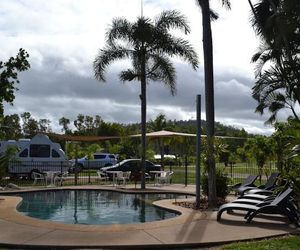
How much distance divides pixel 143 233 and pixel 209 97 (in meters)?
6.20

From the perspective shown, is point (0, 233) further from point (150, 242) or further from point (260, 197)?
point (260, 197)

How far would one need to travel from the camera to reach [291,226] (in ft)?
35.3

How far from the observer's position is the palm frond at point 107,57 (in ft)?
77.3

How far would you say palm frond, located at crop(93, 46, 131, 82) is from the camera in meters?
23.6

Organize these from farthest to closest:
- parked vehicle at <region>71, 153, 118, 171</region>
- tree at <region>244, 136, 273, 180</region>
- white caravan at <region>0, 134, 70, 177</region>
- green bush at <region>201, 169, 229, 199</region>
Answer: parked vehicle at <region>71, 153, 118, 171</region> → white caravan at <region>0, 134, 70, 177</region> → tree at <region>244, 136, 273, 180</region> → green bush at <region>201, 169, 229, 199</region>

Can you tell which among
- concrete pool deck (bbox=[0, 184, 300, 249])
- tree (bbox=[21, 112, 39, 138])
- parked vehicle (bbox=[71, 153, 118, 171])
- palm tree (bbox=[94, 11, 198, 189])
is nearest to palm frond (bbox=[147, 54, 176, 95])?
palm tree (bbox=[94, 11, 198, 189])

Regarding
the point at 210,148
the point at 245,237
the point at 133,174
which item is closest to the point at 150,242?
the point at 245,237

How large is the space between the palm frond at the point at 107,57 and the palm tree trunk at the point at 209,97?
28.7 ft

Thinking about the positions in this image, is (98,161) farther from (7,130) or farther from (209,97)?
(7,130)

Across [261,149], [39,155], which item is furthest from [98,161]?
[261,149]

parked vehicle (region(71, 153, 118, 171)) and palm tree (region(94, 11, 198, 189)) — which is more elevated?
palm tree (region(94, 11, 198, 189))

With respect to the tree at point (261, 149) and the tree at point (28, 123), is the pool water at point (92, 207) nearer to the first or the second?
the tree at point (261, 149)

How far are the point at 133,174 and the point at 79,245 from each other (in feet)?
57.8

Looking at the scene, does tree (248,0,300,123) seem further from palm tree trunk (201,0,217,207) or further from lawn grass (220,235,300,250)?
lawn grass (220,235,300,250)
